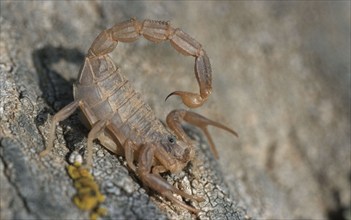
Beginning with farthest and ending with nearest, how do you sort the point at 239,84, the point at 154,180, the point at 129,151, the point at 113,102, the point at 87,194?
1. the point at 239,84
2. the point at 113,102
3. the point at 129,151
4. the point at 154,180
5. the point at 87,194

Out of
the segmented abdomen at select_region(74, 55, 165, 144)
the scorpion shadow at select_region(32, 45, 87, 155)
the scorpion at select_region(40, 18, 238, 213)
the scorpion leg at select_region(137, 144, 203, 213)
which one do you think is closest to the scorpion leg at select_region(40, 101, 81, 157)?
the scorpion at select_region(40, 18, 238, 213)

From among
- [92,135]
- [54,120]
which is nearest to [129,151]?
[92,135]

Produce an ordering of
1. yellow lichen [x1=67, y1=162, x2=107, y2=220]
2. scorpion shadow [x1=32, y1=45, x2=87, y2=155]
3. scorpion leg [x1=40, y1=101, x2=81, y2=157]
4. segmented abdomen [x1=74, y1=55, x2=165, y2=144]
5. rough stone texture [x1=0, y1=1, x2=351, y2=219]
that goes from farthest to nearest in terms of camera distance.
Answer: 1. rough stone texture [x1=0, y1=1, x2=351, y2=219]
2. scorpion shadow [x1=32, y1=45, x2=87, y2=155]
3. segmented abdomen [x1=74, y1=55, x2=165, y2=144]
4. scorpion leg [x1=40, y1=101, x2=81, y2=157]
5. yellow lichen [x1=67, y1=162, x2=107, y2=220]

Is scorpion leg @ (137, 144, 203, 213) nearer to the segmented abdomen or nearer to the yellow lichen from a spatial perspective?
the segmented abdomen

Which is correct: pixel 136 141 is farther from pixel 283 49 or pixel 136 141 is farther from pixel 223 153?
pixel 283 49

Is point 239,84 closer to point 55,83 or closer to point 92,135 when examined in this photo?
point 55,83

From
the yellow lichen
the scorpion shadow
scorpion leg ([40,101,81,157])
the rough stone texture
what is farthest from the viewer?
the rough stone texture
